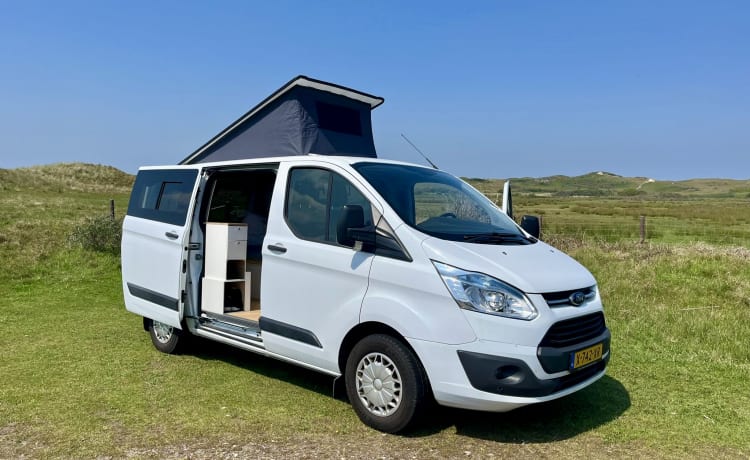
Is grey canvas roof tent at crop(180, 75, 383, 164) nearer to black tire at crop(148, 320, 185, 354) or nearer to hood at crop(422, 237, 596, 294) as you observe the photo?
black tire at crop(148, 320, 185, 354)

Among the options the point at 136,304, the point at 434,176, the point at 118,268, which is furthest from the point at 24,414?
the point at 118,268

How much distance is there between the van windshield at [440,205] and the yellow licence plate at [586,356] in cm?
97

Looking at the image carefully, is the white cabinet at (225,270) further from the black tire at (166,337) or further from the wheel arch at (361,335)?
the wheel arch at (361,335)

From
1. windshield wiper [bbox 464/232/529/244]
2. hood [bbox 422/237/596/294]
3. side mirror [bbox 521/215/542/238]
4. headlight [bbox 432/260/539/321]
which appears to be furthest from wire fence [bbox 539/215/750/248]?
headlight [bbox 432/260/539/321]

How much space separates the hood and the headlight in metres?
0.05

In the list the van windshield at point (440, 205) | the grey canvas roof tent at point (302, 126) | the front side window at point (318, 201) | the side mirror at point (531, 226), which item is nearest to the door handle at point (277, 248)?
the front side window at point (318, 201)

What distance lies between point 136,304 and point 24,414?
1.94 m

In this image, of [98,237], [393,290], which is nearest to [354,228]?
[393,290]

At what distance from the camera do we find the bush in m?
13.0

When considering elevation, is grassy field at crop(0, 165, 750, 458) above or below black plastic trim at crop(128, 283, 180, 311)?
below

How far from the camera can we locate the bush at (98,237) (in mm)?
13039

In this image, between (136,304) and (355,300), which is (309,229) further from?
(136,304)

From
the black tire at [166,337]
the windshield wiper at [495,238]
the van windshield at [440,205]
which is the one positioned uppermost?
the van windshield at [440,205]

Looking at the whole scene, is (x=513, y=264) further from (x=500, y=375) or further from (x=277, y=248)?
(x=277, y=248)
